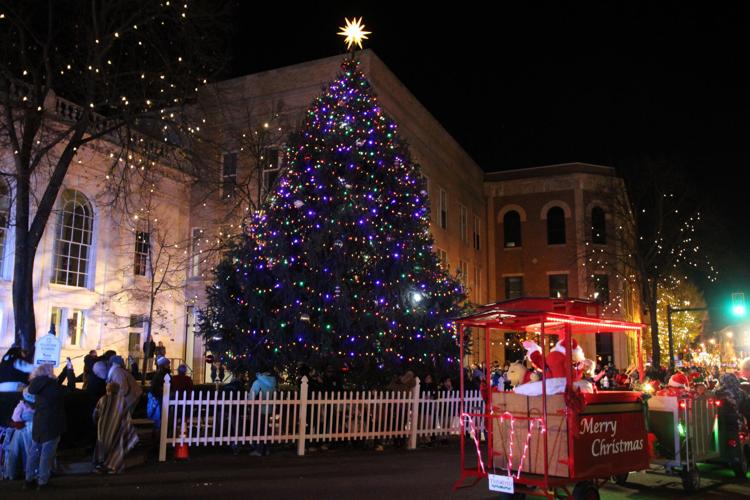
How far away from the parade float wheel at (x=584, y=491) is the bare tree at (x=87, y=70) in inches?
→ 452

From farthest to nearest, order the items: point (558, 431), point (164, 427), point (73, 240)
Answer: point (73, 240) → point (164, 427) → point (558, 431)

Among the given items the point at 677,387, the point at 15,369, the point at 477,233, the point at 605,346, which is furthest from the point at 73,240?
the point at 605,346

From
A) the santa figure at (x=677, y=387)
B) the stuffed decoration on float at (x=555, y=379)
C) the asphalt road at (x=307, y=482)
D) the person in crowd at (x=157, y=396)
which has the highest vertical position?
the stuffed decoration on float at (x=555, y=379)

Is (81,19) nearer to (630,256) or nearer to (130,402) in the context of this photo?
(130,402)

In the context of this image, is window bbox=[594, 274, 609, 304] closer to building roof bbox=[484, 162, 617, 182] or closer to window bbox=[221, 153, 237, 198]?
building roof bbox=[484, 162, 617, 182]

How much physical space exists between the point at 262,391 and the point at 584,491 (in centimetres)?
710

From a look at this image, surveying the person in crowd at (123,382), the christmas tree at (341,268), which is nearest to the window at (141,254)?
the christmas tree at (341,268)

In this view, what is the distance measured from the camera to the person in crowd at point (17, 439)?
9.11 metres

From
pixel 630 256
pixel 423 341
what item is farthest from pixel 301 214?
pixel 630 256

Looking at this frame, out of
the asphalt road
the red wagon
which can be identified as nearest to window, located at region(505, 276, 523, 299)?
the asphalt road

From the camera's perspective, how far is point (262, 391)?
12977mm

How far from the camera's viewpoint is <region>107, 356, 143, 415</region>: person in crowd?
34.6ft

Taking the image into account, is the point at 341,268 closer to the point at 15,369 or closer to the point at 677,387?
the point at 15,369

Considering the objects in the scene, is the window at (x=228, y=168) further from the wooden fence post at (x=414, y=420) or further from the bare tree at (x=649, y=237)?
the bare tree at (x=649, y=237)
